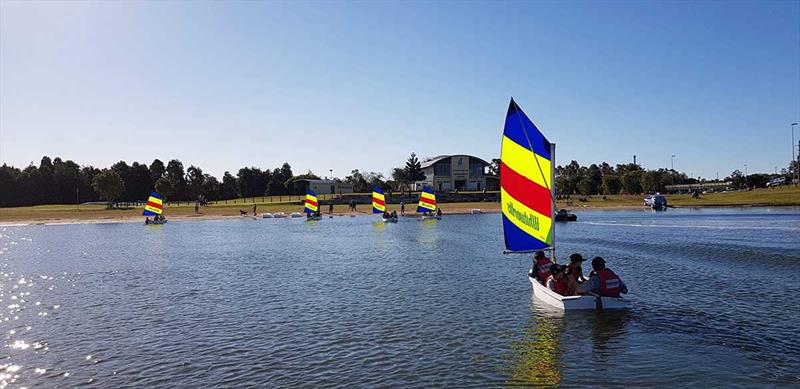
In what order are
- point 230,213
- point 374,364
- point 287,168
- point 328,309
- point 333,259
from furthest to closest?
point 287,168 < point 230,213 < point 333,259 < point 328,309 < point 374,364

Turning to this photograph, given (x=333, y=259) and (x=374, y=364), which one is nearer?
(x=374, y=364)

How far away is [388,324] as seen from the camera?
18.6 metres

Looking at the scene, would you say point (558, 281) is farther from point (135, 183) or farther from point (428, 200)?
point (135, 183)

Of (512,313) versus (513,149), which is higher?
(513,149)

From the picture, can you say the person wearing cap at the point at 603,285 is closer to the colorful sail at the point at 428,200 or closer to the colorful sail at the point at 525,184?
the colorful sail at the point at 525,184

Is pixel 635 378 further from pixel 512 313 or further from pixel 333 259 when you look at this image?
pixel 333 259

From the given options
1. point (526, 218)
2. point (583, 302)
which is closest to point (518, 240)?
point (526, 218)

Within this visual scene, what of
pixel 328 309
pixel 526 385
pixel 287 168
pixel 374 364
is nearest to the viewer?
pixel 526 385

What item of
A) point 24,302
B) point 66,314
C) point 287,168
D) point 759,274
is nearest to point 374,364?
point 66,314

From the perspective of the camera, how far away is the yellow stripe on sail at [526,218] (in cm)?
2127

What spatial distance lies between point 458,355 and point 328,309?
24.6 feet

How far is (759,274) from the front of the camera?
2742 centimetres

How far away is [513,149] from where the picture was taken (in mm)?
21547

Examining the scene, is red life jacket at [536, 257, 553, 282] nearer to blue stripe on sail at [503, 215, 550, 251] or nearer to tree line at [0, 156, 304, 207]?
blue stripe on sail at [503, 215, 550, 251]
